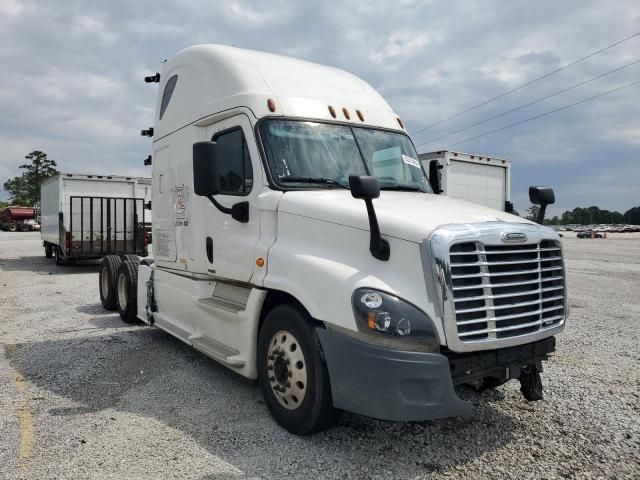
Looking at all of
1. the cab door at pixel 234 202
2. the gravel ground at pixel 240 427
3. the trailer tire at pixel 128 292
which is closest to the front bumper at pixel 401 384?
the gravel ground at pixel 240 427

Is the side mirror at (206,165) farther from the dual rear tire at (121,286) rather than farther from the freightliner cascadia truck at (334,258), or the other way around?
the dual rear tire at (121,286)

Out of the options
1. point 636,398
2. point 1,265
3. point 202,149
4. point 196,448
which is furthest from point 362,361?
point 1,265

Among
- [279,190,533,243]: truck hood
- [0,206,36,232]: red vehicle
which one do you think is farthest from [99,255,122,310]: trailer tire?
[0,206,36,232]: red vehicle

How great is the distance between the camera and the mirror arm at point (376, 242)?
3465 millimetres

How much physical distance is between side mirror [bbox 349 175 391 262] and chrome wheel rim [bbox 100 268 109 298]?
6.83m

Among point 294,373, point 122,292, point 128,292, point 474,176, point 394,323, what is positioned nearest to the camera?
point 394,323

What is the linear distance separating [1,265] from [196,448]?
658 inches

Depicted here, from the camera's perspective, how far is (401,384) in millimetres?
3252

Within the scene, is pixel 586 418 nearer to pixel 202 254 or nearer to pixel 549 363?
pixel 549 363

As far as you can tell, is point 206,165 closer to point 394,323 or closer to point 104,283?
point 394,323

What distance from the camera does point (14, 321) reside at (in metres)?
8.06

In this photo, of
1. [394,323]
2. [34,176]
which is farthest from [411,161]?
[34,176]

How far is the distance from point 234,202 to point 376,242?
1.73 metres

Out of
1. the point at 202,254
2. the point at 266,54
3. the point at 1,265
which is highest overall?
the point at 266,54
